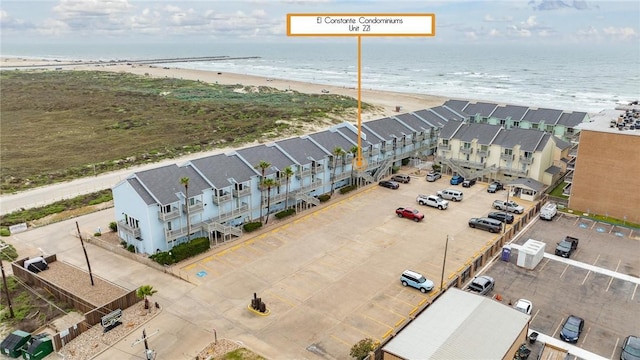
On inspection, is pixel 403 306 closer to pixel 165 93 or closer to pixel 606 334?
pixel 606 334

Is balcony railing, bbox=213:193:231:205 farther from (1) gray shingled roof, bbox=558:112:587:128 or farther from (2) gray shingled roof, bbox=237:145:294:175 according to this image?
(1) gray shingled roof, bbox=558:112:587:128

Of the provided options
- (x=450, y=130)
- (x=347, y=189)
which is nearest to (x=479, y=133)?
(x=450, y=130)

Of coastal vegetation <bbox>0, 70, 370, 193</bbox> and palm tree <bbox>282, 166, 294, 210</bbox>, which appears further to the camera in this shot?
coastal vegetation <bbox>0, 70, 370, 193</bbox>

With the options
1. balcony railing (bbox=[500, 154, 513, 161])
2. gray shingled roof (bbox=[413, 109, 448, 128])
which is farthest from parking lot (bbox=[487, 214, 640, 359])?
gray shingled roof (bbox=[413, 109, 448, 128])

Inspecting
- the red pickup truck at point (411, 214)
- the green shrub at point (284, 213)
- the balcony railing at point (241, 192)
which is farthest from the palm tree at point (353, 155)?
the balcony railing at point (241, 192)

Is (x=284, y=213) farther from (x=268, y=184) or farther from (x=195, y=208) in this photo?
(x=195, y=208)

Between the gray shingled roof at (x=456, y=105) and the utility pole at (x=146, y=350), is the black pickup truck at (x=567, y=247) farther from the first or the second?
the gray shingled roof at (x=456, y=105)
